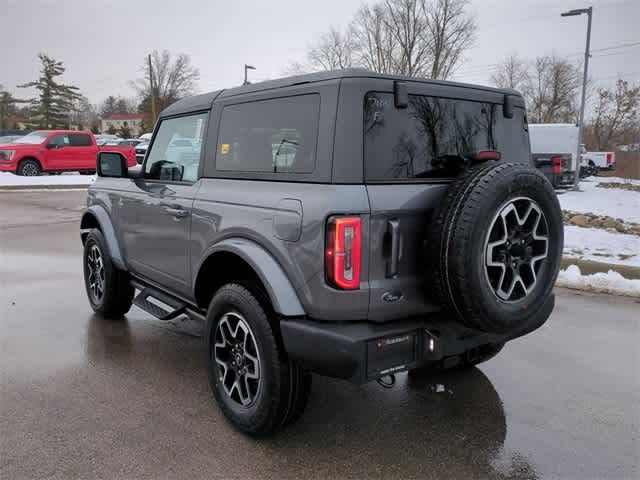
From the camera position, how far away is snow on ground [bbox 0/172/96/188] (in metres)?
18.3

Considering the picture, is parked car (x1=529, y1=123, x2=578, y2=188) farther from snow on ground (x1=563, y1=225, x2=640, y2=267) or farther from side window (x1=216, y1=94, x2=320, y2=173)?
side window (x1=216, y1=94, x2=320, y2=173)

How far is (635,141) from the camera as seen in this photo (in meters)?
41.2

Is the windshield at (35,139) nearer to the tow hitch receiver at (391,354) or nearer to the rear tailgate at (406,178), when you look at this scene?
the rear tailgate at (406,178)

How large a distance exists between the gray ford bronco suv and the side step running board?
63cm

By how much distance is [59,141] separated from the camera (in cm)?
2089

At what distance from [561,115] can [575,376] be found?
172 feet

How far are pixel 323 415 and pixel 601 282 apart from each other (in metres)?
4.47

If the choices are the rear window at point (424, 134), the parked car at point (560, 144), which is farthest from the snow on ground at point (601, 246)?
the parked car at point (560, 144)

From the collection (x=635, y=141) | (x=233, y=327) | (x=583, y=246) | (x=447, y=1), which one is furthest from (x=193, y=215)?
(x=635, y=141)

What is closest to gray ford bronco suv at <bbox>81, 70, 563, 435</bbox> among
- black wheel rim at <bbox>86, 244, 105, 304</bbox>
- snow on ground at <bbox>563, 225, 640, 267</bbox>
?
black wheel rim at <bbox>86, 244, 105, 304</bbox>

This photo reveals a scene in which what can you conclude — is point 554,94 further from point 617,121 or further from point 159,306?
point 159,306

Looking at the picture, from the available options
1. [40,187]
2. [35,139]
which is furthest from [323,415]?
[35,139]

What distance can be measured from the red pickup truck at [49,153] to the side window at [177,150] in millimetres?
17503

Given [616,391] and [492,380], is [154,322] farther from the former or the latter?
[616,391]
